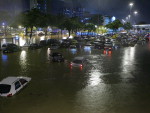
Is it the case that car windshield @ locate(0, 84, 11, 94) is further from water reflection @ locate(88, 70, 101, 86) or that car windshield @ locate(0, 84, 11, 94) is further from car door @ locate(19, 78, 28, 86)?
water reflection @ locate(88, 70, 101, 86)

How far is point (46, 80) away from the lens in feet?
68.9

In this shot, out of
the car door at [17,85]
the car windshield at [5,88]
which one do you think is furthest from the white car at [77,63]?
the car windshield at [5,88]

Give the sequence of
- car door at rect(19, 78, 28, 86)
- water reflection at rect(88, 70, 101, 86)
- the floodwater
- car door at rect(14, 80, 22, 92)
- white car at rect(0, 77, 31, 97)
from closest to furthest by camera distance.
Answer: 1. the floodwater
2. white car at rect(0, 77, 31, 97)
3. car door at rect(14, 80, 22, 92)
4. car door at rect(19, 78, 28, 86)
5. water reflection at rect(88, 70, 101, 86)

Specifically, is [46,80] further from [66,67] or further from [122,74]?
[122,74]

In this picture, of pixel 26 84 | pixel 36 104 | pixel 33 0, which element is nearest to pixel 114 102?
pixel 36 104

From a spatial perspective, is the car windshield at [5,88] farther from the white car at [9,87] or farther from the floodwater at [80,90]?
the floodwater at [80,90]

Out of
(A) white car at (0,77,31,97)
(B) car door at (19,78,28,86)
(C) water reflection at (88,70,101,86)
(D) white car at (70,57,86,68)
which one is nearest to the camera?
(A) white car at (0,77,31,97)

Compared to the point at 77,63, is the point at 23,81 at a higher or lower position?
lower

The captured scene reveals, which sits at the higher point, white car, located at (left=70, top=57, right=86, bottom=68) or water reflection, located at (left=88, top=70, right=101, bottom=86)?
white car, located at (left=70, top=57, right=86, bottom=68)

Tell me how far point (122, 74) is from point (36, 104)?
1235 centimetres

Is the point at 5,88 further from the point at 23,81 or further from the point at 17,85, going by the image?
the point at 23,81

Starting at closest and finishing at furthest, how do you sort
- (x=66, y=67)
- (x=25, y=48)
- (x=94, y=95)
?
(x=94, y=95) → (x=66, y=67) → (x=25, y=48)

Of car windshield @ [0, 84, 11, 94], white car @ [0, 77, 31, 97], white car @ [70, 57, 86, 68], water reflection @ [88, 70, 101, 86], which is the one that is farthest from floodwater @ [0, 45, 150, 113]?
white car @ [70, 57, 86, 68]

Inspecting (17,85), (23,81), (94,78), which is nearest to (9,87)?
(17,85)
